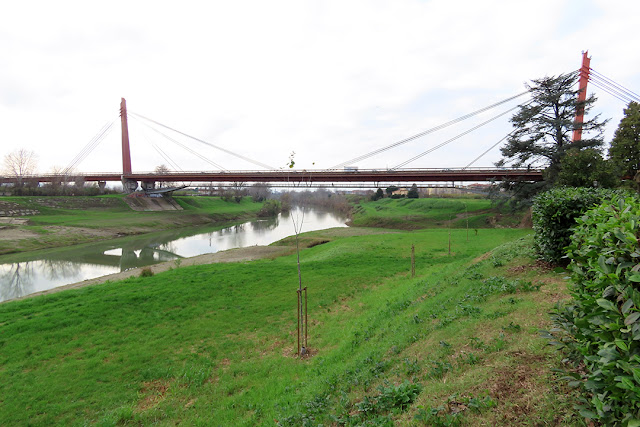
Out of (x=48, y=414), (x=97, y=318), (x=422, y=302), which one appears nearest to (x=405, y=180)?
(x=422, y=302)

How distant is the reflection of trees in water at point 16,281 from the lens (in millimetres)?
17638

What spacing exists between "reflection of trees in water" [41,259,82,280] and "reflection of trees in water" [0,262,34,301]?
902 millimetres

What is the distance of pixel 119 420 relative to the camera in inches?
212

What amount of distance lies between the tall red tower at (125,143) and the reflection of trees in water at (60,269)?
3963cm

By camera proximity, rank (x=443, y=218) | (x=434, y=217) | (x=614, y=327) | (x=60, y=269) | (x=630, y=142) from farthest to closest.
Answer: (x=434, y=217), (x=443, y=218), (x=630, y=142), (x=60, y=269), (x=614, y=327)

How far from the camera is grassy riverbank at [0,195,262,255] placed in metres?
32.2

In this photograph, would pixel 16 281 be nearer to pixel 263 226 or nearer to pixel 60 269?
pixel 60 269

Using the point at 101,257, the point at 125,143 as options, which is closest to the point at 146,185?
the point at 125,143

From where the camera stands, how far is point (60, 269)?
2353cm

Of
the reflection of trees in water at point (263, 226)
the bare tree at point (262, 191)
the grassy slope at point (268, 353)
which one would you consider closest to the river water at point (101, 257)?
the bare tree at point (262, 191)

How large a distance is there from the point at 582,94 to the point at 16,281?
47458 millimetres

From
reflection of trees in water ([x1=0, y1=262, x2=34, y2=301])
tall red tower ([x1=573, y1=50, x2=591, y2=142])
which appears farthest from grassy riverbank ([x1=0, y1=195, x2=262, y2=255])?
tall red tower ([x1=573, y1=50, x2=591, y2=142])

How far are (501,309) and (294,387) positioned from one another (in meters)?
4.15

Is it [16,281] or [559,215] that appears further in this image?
[16,281]
